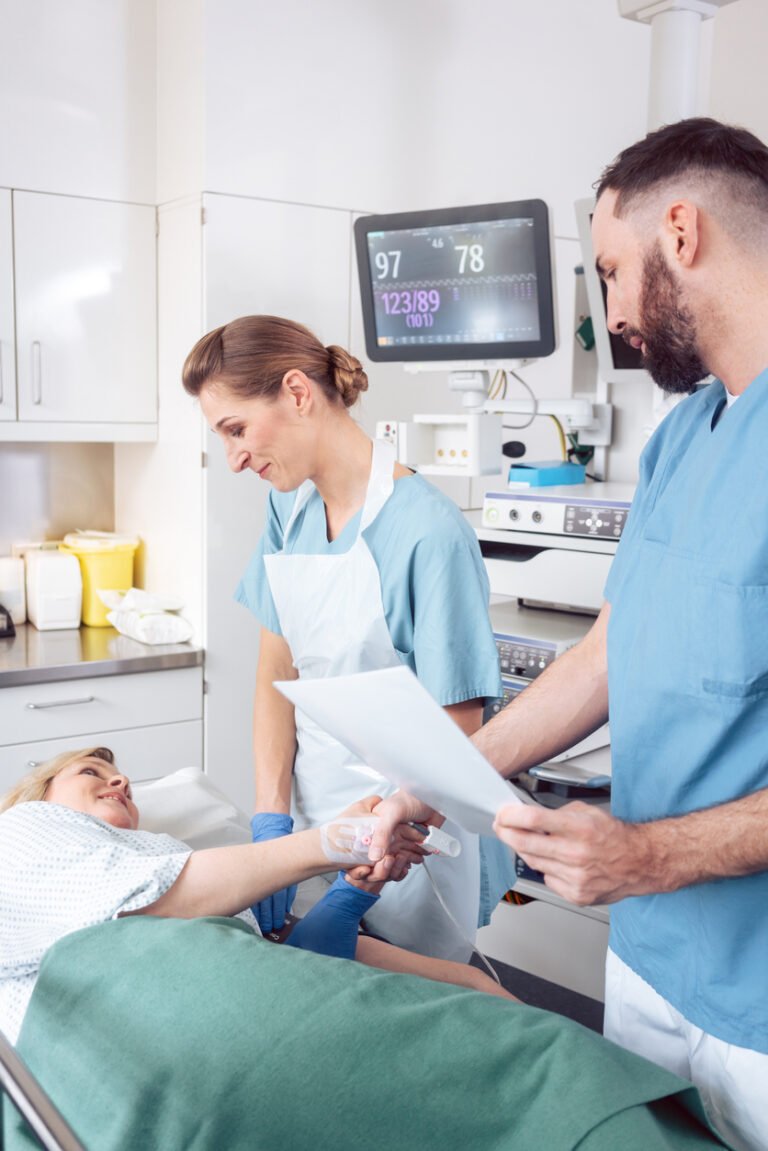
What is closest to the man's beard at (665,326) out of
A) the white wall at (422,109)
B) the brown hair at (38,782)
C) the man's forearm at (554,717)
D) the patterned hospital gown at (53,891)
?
the man's forearm at (554,717)

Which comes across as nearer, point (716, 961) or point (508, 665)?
point (716, 961)

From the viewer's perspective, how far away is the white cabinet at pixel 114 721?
8.41ft

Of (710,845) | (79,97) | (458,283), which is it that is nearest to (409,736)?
(710,845)

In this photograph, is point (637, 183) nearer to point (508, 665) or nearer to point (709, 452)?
point (709, 452)

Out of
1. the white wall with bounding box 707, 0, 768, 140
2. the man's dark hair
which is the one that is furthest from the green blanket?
the white wall with bounding box 707, 0, 768, 140

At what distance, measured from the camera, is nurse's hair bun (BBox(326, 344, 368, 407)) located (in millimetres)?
1721

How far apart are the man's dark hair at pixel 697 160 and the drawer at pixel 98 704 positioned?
6.12 ft

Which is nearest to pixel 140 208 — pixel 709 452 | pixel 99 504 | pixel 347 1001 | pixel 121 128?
pixel 121 128

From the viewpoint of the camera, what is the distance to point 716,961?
1.08 metres

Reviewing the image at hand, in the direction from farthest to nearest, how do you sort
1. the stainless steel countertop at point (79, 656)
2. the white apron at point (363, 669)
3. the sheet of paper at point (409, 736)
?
the stainless steel countertop at point (79, 656), the white apron at point (363, 669), the sheet of paper at point (409, 736)

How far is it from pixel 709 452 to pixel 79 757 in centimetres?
103

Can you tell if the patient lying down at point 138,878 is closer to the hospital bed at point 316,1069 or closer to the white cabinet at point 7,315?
the hospital bed at point 316,1069

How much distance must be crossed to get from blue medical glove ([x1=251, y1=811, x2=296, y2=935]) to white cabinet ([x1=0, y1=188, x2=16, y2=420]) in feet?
4.87

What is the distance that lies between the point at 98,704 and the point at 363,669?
3.99 feet
